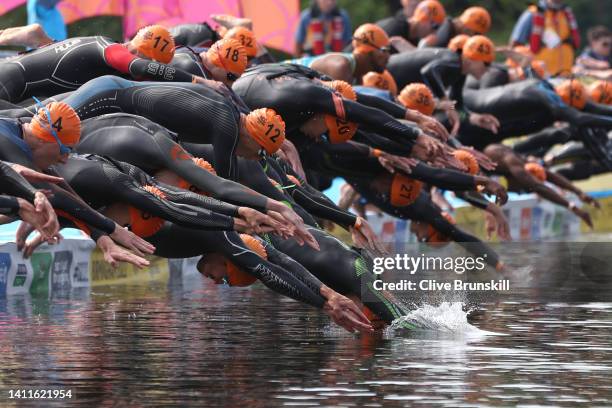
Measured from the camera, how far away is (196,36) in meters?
17.9

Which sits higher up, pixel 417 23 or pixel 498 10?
pixel 498 10

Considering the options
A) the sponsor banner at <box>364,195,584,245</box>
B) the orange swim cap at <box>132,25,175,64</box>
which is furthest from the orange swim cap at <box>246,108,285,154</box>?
the sponsor banner at <box>364,195,584,245</box>

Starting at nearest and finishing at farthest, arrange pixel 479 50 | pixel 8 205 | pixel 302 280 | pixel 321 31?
pixel 8 205
pixel 302 280
pixel 479 50
pixel 321 31

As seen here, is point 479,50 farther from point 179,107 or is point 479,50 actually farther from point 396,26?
point 179,107

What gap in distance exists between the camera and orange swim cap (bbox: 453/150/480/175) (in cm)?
1775

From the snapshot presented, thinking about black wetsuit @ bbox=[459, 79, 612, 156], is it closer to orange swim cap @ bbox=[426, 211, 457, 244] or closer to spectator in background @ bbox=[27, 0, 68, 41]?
orange swim cap @ bbox=[426, 211, 457, 244]

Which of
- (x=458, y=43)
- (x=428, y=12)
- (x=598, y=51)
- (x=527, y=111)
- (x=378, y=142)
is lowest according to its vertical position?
(x=378, y=142)

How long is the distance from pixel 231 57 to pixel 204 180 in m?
3.13

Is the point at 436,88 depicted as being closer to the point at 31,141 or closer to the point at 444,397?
the point at 31,141

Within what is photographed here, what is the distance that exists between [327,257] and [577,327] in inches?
78.1

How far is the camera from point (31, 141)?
11633mm

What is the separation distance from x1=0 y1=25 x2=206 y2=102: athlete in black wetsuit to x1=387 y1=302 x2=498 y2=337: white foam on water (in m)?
2.66

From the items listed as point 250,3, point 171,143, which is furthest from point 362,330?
point 250,3

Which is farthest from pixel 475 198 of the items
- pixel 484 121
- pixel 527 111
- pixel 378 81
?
pixel 527 111
